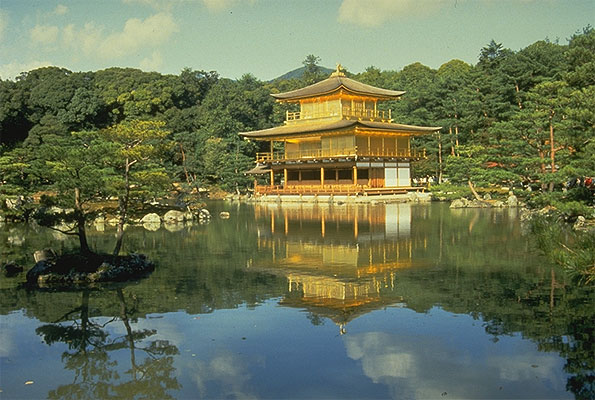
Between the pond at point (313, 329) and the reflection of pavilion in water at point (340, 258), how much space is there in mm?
77

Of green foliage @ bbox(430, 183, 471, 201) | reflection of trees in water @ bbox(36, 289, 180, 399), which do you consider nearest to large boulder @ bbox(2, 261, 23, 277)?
reflection of trees in water @ bbox(36, 289, 180, 399)

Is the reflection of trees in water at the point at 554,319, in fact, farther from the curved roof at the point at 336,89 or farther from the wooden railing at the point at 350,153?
the curved roof at the point at 336,89

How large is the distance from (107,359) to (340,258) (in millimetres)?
8702

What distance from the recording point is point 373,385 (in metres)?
6.72

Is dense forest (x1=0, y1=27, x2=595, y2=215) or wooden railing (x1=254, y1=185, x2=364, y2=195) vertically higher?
dense forest (x1=0, y1=27, x2=595, y2=215)

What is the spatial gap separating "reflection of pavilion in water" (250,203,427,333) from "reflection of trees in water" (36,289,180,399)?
9.74 ft

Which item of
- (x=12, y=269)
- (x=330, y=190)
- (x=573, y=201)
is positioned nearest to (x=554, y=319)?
(x=573, y=201)

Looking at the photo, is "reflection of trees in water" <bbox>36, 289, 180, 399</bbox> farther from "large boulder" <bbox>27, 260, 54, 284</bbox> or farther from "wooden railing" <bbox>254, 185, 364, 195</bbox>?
"wooden railing" <bbox>254, 185, 364, 195</bbox>

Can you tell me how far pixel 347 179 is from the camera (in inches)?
1730

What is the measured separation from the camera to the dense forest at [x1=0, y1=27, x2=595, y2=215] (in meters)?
32.1

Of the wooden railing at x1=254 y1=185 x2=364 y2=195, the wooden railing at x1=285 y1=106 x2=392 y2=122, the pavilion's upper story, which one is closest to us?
the wooden railing at x1=254 y1=185 x2=364 y2=195

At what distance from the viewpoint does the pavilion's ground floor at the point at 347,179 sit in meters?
41.7

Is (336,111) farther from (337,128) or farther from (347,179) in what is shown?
(347,179)

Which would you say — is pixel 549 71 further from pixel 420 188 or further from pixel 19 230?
pixel 19 230
